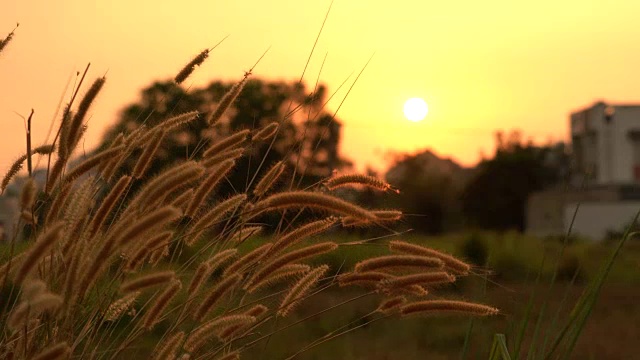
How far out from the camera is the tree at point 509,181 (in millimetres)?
55938

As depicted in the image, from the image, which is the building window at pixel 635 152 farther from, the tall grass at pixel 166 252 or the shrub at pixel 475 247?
the tall grass at pixel 166 252

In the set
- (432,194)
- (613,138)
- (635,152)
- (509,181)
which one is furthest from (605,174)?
(432,194)

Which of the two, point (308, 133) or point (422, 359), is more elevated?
point (308, 133)

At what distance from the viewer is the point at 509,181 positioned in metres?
58.2

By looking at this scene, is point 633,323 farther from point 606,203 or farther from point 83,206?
point 606,203

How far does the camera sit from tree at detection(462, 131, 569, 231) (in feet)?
184

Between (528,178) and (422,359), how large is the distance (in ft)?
169

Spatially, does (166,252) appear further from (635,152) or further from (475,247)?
(635,152)

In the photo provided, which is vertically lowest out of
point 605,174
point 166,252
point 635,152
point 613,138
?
point 605,174

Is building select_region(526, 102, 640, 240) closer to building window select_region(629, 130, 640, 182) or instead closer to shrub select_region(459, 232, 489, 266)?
building window select_region(629, 130, 640, 182)

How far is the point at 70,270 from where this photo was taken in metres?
2.20

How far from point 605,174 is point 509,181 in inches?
179

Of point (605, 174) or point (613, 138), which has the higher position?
point (613, 138)

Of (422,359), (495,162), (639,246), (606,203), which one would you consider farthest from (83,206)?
(495,162)
